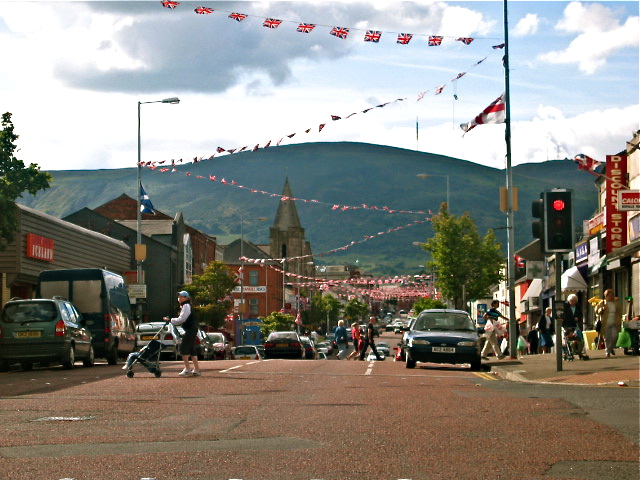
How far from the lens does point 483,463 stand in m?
Result: 8.94

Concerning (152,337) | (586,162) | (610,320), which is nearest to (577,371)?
(610,320)

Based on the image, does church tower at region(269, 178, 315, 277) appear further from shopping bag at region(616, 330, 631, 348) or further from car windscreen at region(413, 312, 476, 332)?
shopping bag at region(616, 330, 631, 348)

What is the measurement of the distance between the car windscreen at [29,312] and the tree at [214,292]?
53894 mm

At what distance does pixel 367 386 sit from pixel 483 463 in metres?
10.2

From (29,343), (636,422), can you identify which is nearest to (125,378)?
(29,343)

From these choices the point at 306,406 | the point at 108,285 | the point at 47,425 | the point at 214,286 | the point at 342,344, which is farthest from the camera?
the point at 214,286

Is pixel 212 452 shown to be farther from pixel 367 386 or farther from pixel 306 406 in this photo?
pixel 367 386

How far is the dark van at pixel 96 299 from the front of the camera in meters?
30.3

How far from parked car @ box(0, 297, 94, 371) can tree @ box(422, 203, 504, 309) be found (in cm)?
4378

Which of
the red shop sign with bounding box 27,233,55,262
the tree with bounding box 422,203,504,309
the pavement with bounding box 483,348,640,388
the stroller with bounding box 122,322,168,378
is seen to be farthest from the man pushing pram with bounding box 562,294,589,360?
the tree with bounding box 422,203,504,309

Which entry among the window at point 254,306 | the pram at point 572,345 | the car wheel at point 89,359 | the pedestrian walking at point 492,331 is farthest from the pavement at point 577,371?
the window at point 254,306

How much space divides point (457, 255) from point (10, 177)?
41706 mm

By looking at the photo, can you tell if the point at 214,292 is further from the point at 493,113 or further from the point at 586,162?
the point at 586,162

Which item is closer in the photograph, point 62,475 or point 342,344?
point 62,475
